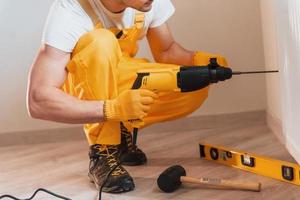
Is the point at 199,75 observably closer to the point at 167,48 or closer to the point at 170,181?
the point at 170,181

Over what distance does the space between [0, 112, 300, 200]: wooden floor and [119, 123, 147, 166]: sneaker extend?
0.10 feet

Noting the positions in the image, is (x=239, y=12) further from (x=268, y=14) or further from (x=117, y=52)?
(x=117, y=52)

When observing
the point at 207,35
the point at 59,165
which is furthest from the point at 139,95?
the point at 207,35

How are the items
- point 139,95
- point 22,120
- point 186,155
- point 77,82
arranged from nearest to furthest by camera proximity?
point 139,95 < point 77,82 < point 186,155 < point 22,120

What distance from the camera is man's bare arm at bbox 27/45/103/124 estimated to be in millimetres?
1263

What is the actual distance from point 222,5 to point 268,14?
0.27 meters

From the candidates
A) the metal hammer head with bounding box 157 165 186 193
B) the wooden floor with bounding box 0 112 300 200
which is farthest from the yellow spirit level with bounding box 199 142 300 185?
Result: the metal hammer head with bounding box 157 165 186 193

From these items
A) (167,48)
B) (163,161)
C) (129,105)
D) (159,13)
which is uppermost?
(159,13)

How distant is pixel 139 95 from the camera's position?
1224mm

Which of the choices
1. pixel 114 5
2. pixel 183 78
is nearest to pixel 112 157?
pixel 183 78

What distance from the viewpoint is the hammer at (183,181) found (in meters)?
1.21

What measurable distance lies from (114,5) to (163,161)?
51cm

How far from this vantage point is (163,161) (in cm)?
155

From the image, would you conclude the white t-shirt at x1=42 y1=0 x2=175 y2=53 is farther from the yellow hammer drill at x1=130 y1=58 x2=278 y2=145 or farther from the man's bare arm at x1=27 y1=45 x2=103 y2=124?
the yellow hammer drill at x1=130 y1=58 x2=278 y2=145
